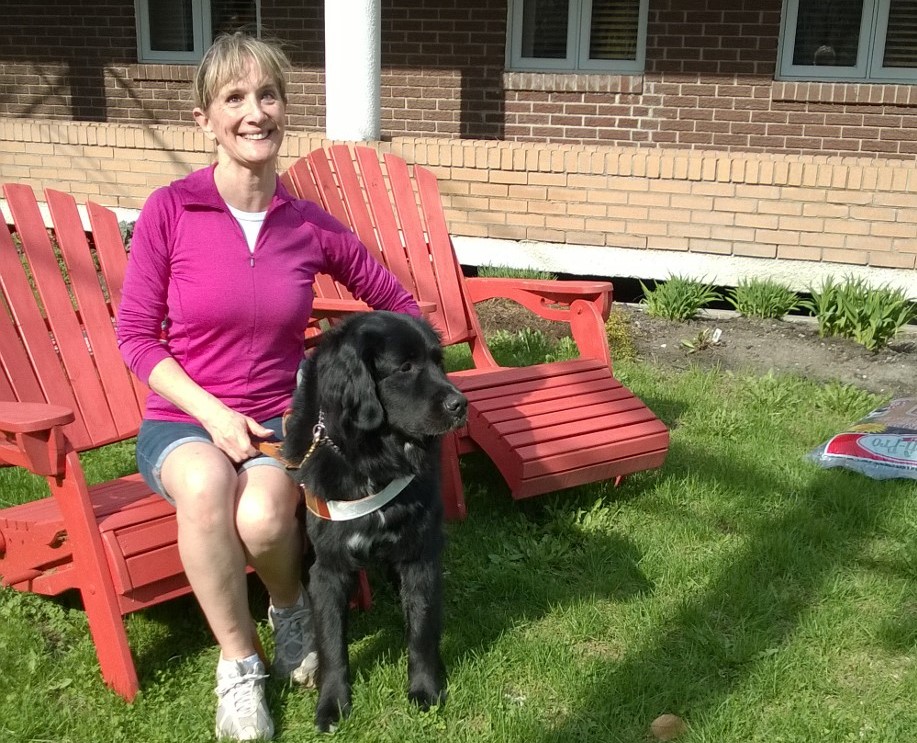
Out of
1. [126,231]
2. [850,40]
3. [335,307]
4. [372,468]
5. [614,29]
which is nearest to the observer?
[372,468]

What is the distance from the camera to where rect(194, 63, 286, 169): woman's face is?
8.90 ft

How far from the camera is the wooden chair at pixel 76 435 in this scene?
8.51 feet

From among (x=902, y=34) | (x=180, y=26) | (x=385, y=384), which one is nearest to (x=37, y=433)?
(x=385, y=384)

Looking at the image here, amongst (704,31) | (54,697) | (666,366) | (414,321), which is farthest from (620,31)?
(54,697)

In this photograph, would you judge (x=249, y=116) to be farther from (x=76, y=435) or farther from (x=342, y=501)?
(x=76, y=435)

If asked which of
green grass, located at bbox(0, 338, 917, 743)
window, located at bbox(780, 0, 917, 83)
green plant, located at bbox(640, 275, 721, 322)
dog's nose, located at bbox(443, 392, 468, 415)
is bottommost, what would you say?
green grass, located at bbox(0, 338, 917, 743)

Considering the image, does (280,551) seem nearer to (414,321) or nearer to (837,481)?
(414,321)

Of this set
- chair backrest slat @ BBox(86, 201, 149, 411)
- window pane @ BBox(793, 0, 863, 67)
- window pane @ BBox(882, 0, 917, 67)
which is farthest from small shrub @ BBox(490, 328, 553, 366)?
window pane @ BBox(882, 0, 917, 67)

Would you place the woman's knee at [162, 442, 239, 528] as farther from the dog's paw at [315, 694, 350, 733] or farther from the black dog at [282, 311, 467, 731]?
the dog's paw at [315, 694, 350, 733]

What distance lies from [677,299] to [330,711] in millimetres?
4348

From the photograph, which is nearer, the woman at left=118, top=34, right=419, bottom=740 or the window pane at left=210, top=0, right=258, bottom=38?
the woman at left=118, top=34, right=419, bottom=740

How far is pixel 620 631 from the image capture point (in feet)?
10.2

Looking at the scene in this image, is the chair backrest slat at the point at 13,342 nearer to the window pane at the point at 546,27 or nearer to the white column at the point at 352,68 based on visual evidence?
the white column at the point at 352,68

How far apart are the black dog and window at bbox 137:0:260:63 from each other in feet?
29.8
